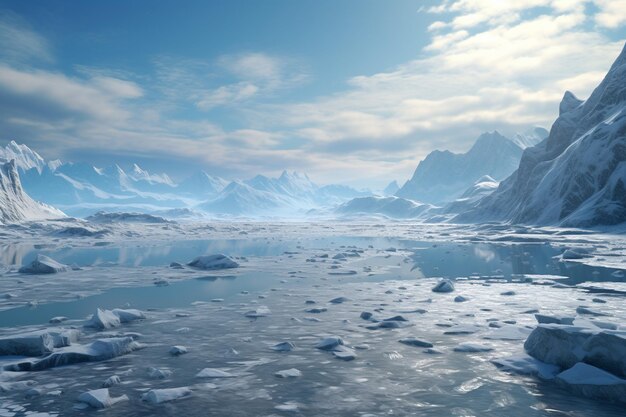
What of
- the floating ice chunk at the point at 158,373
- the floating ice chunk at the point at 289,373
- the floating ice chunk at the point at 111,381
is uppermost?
the floating ice chunk at the point at 111,381

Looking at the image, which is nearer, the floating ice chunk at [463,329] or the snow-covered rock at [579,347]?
the snow-covered rock at [579,347]

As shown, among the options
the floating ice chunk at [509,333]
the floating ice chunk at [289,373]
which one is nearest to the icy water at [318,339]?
the floating ice chunk at [509,333]

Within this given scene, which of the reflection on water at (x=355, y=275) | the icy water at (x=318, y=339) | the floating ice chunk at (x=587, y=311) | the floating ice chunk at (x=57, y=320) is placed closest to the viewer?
the icy water at (x=318, y=339)

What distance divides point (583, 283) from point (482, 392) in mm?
18793

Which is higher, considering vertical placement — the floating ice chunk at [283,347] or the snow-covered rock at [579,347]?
the snow-covered rock at [579,347]

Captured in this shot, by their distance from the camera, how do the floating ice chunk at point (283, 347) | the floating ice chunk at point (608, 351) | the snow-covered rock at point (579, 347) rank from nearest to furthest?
1. the floating ice chunk at point (608, 351)
2. the snow-covered rock at point (579, 347)
3. the floating ice chunk at point (283, 347)

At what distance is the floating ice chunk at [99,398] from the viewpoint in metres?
8.38

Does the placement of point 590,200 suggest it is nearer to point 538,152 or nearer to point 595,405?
point 538,152

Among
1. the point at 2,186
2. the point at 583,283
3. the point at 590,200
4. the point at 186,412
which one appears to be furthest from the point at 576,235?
the point at 2,186

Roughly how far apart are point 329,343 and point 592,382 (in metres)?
6.74

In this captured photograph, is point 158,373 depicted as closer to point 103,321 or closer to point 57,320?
point 103,321

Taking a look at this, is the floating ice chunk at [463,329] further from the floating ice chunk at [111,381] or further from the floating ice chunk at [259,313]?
the floating ice chunk at [111,381]

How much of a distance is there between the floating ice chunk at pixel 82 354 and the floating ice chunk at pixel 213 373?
10.5 ft

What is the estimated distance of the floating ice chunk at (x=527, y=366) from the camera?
396 inches
